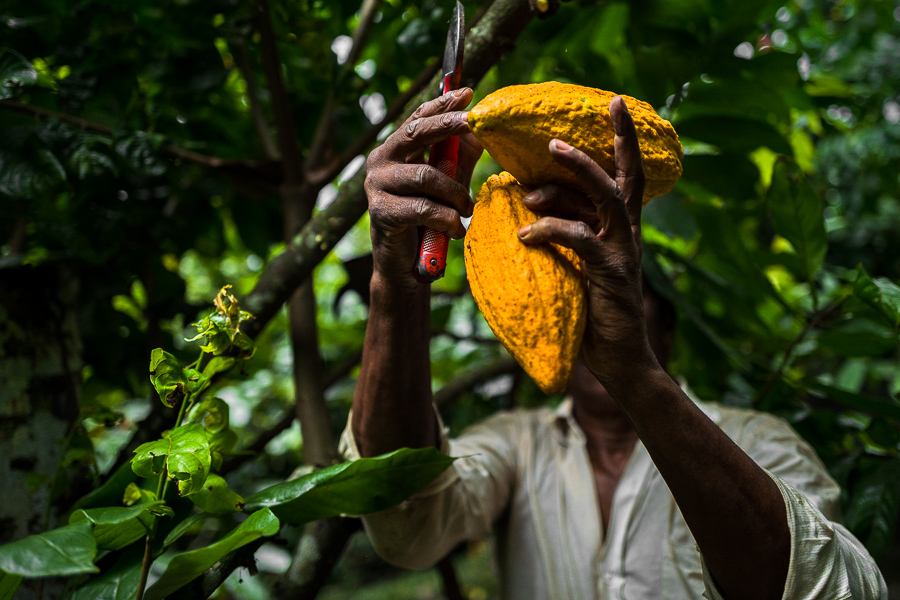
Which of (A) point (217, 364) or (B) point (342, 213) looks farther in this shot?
(B) point (342, 213)

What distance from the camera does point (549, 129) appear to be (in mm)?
629

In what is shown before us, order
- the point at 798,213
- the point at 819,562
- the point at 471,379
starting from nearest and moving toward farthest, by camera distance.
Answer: the point at 819,562, the point at 798,213, the point at 471,379

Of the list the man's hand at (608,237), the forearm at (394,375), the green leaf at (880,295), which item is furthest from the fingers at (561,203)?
the green leaf at (880,295)

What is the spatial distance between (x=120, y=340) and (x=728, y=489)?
1328 mm

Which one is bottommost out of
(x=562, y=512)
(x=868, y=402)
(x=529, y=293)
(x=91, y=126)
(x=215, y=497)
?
(x=562, y=512)

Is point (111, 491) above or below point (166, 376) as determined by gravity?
below

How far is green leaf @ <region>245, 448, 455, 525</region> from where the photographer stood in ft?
2.55

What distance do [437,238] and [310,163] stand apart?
2.36ft

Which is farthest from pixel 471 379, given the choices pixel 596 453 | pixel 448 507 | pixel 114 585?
pixel 114 585

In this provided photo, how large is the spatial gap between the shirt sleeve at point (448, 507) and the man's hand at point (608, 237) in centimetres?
38

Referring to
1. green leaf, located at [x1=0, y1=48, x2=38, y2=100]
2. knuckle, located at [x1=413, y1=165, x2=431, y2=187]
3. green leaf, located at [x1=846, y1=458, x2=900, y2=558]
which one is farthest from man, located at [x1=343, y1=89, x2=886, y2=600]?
green leaf, located at [x1=0, y1=48, x2=38, y2=100]

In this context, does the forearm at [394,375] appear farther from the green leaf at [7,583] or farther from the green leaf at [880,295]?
the green leaf at [880,295]

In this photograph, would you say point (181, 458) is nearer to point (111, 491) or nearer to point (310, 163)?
point (111, 491)

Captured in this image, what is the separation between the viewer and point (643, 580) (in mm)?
1244
